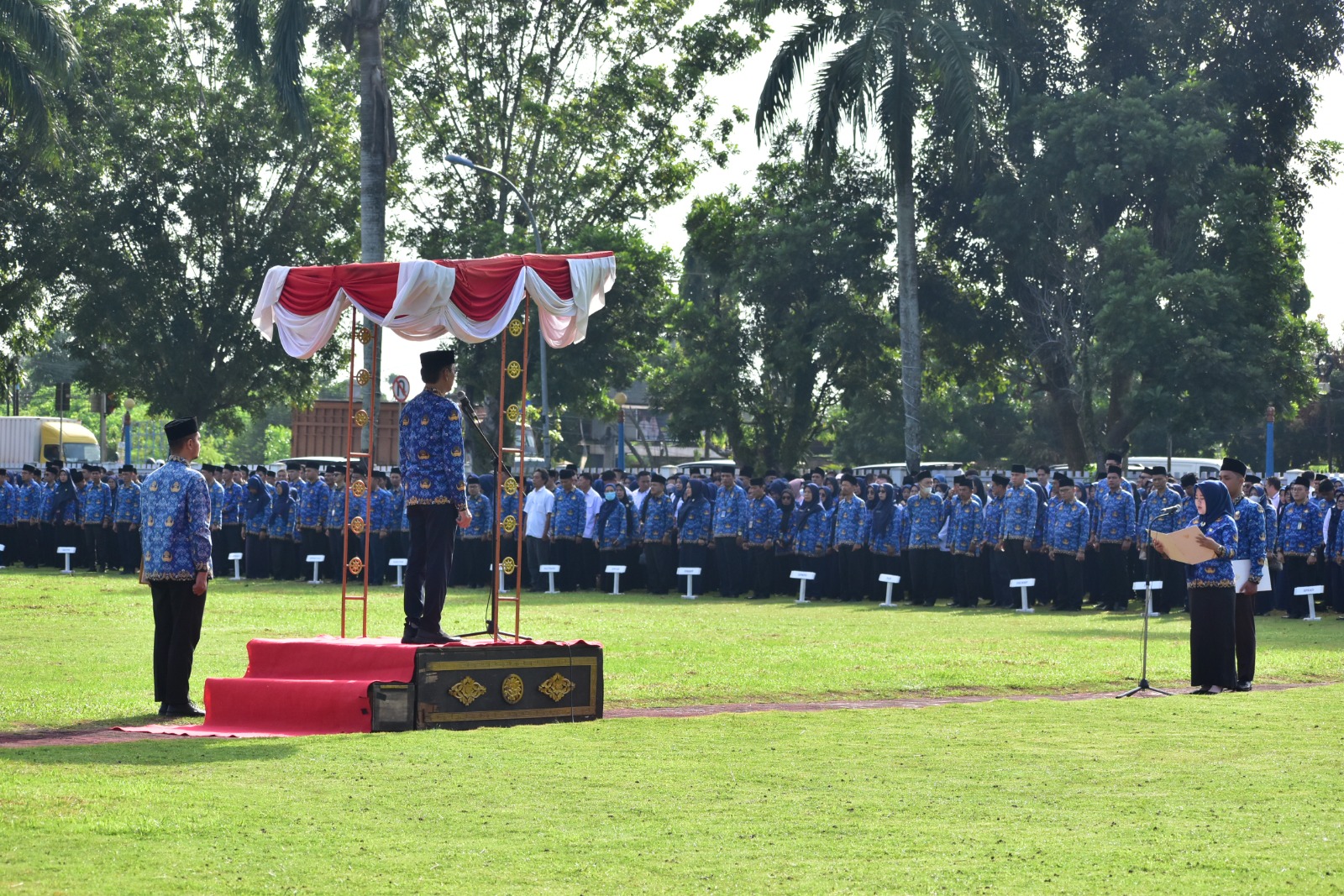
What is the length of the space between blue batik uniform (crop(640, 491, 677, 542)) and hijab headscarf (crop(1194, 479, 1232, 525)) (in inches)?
542

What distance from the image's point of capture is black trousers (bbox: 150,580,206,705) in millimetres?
11062

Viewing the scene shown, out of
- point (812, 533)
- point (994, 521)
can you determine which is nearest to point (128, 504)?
point (812, 533)

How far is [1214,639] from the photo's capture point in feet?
41.6

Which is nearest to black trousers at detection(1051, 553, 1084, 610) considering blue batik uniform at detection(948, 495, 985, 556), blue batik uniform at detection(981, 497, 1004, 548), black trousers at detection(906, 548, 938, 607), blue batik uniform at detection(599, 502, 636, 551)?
blue batik uniform at detection(981, 497, 1004, 548)

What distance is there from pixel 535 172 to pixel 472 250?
3.44 meters

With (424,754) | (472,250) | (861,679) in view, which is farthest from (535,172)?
(424,754)

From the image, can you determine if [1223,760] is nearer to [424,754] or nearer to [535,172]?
[424,754]

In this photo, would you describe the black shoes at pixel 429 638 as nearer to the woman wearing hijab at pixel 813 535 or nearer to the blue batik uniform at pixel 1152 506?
the blue batik uniform at pixel 1152 506

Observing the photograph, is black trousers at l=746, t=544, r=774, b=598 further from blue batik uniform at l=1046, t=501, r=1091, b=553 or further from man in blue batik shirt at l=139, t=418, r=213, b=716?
man in blue batik shirt at l=139, t=418, r=213, b=716

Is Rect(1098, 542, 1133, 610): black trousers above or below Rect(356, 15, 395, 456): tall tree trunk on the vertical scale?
below

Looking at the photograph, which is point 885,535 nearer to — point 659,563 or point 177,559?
point 659,563

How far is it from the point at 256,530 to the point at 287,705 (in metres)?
18.9

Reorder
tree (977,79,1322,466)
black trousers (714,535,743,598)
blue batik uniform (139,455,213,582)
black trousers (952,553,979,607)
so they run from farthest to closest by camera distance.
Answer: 1. tree (977,79,1322,466)
2. black trousers (714,535,743,598)
3. black trousers (952,553,979,607)
4. blue batik uniform (139,455,213,582)

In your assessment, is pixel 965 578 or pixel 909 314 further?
pixel 909 314
